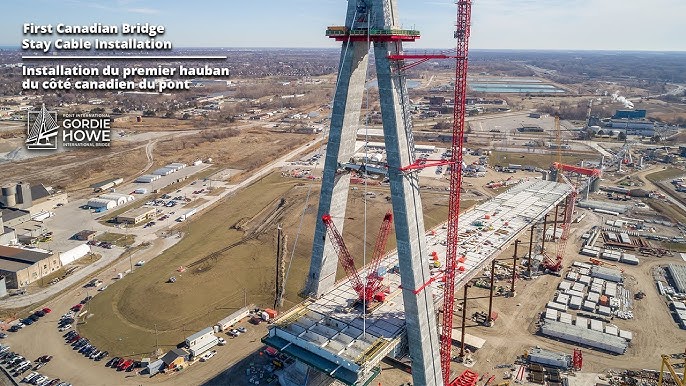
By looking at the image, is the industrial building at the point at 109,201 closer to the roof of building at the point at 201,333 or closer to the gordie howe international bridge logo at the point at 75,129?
the gordie howe international bridge logo at the point at 75,129

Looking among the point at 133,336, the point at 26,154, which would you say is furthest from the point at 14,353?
the point at 26,154

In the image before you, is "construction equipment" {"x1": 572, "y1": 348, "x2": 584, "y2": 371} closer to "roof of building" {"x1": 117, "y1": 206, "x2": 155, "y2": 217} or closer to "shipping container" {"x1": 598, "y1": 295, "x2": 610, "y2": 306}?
"shipping container" {"x1": 598, "y1": 295, "x2": 610, "y2": 306}

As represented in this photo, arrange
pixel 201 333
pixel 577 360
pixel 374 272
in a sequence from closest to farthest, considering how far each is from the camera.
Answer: pixel 374 272, pixel 577 360, pixel 201 333

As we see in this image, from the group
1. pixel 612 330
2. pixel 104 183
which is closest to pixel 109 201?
pixel 104 183

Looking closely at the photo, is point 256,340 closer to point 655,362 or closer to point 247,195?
point 655,362

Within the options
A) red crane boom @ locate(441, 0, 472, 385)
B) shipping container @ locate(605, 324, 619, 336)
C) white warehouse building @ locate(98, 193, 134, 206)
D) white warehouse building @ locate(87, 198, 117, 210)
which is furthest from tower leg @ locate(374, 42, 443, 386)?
white warehouse building @ locate(98, 193, 134, 206)

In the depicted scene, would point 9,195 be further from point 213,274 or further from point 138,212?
point 213,274
